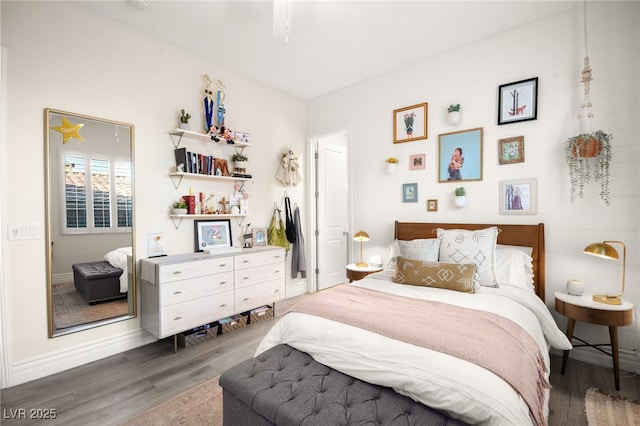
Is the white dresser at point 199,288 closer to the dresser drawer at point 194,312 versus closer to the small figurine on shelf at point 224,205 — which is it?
the dresser drawer at point 194,312

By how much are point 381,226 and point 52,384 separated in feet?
11.0

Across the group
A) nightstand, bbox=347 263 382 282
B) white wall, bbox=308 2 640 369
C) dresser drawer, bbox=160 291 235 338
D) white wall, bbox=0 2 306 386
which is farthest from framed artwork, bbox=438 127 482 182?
dresser drawer, bbox=160 291 235 338

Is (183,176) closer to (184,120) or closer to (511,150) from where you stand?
(184,120)

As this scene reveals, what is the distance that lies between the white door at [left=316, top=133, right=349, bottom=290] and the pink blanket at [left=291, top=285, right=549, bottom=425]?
250 cm

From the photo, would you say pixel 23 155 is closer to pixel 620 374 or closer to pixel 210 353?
pixel 210 353

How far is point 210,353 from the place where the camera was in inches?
105

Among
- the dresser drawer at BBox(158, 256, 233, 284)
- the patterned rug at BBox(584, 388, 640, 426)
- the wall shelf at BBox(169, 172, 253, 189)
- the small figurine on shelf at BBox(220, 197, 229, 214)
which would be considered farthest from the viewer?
the small figurine on shelf at BBox(220, 197, 229, 214)

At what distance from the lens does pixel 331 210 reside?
4.81 meters

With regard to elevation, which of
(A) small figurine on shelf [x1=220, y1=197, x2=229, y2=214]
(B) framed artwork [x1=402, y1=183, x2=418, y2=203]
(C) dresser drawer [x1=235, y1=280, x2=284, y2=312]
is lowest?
(C) dresser drawer [x1=235, y1=280, x2=284, y2=312]

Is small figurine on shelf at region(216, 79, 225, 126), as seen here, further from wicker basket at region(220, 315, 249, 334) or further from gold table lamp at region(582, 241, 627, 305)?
gold table lamp at region(582, 241, 627, 305)

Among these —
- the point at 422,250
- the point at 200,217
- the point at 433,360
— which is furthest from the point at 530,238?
the point at 200,217

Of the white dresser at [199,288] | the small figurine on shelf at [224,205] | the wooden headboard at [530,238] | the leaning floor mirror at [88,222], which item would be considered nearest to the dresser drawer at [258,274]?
the white dresser at [199,288]

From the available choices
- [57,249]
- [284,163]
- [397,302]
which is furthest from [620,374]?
[57,249]

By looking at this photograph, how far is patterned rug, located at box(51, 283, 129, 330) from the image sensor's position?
2.37 meters
